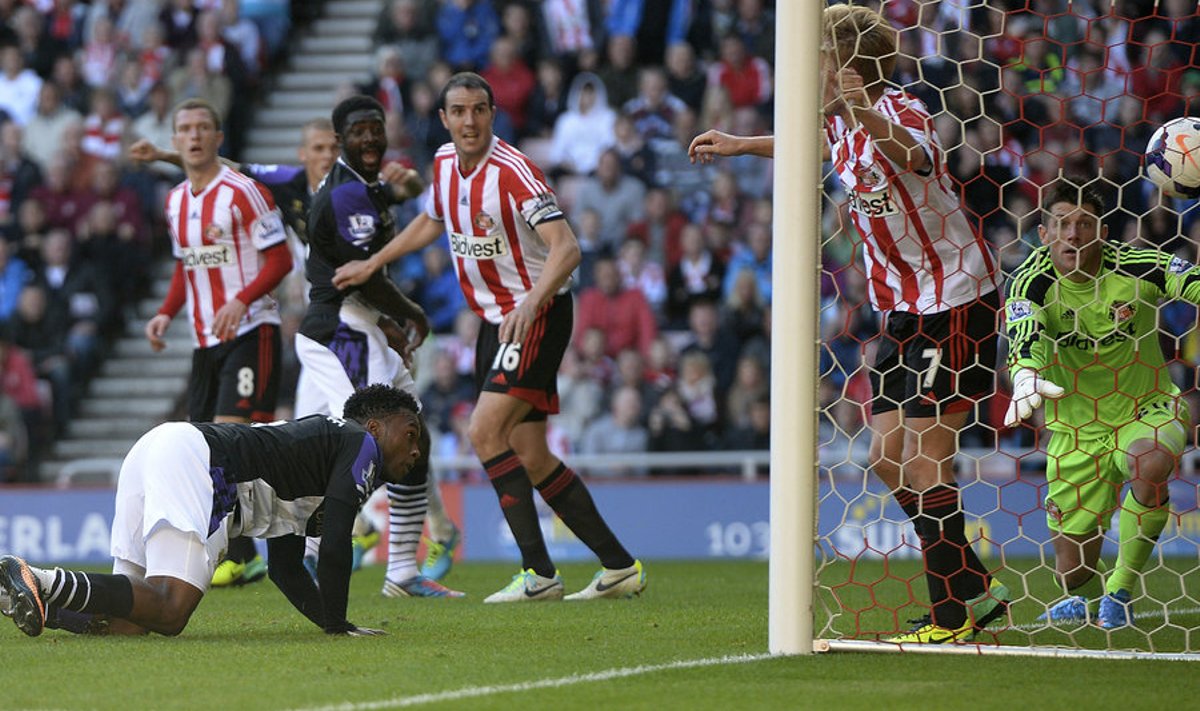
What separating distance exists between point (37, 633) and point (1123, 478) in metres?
4.37

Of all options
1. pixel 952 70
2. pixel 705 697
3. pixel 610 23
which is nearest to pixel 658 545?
pixel 952 70

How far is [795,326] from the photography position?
5.56 metres

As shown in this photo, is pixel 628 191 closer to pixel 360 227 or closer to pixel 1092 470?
pixel 360 227

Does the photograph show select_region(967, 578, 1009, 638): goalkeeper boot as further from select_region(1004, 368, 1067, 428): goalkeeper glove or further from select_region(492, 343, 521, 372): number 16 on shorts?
select_region(492, 343, 521, 372): number 16 on shorts

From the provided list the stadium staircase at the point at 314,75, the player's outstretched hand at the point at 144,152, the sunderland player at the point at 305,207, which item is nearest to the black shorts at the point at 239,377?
the sunderland player at the point at 305,207

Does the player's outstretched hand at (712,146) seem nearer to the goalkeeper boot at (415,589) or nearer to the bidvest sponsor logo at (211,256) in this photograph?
the goalkeeper boot at (415,589)

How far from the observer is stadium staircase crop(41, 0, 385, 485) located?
50.4 ft

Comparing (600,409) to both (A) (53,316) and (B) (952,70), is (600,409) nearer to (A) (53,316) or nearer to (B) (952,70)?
(B) (952,70)

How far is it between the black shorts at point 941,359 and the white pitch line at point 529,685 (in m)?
1.20

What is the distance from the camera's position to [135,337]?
53.8 feet

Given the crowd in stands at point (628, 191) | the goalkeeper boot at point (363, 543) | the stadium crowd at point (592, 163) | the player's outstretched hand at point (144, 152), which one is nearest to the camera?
the player's outstretched hand at point (144, 152)

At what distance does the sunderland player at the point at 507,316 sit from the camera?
25.2 feet

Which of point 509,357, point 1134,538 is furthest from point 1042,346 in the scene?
point 509,357

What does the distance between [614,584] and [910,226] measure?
99.1 inches
